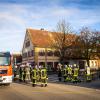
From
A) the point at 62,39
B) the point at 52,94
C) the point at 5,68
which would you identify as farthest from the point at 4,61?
the point at 62,39

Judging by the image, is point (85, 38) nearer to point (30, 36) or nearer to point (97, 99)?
point (30, 36)

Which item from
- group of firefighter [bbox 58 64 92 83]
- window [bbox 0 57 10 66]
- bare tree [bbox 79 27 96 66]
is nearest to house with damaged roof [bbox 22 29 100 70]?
bare tree [bbox 79 27 96 66]

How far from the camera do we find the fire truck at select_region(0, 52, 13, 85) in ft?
71.6

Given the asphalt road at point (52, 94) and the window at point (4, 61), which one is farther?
the window at point (4, 61)

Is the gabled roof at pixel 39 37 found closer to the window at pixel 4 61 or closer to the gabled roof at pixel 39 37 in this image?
the gabled roof at pixel 39 37

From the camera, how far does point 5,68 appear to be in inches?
870

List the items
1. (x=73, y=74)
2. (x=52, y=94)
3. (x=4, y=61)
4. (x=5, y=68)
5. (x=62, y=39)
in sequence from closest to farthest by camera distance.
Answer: (x=52, y=94) → (x=5, y=68) → (x=4, y=61) → (x=73, y=74) → (x=62, y=39)

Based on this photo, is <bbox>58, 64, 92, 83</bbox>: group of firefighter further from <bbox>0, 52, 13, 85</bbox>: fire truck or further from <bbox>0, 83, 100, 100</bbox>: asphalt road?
<bbox>0, 83, 100, 100</bbox>: asphalt road

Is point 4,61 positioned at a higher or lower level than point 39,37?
lower

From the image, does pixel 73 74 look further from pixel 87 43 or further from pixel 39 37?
pixel 39 37

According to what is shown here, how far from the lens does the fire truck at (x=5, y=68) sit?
21831mm

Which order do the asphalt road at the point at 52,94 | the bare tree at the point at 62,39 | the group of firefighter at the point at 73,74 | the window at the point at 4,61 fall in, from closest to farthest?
the asphalt road at the point at 52,94
the window at the point at 4,61
the group of firefighter at the point at 73,74
the bare tree at the point at 62,39

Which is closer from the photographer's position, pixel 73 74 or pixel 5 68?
pixel 5 68

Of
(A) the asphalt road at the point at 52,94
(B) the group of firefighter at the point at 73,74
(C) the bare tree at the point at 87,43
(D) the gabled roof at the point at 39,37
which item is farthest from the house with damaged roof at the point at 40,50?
(A) the asphalt road at the point at 52,94
